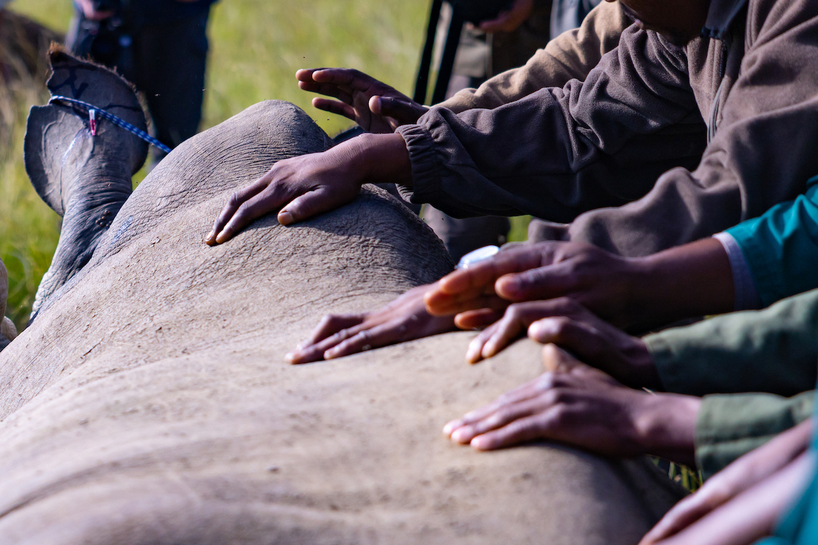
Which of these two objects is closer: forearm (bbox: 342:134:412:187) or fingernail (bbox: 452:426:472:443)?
fingernail (bbox: 452:426:472:443)

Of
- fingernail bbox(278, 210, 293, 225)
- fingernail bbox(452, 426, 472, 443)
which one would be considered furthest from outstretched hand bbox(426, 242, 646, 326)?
fingernail bbox(278, 210, 293, 225)

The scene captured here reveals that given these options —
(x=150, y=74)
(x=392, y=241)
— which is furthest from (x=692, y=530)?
(x=150, y=74)

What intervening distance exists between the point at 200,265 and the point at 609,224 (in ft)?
2.86

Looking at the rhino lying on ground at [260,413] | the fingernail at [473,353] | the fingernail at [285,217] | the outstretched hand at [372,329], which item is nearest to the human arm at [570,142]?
the rhino lying on ground at [260,413]

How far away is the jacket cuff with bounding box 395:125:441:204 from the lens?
183 cm

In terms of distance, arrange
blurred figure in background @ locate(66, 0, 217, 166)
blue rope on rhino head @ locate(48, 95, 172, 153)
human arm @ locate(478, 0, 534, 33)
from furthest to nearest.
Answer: blurred figure in background @ locate(66, 0, 217, 166), human arm @ locate(478, 0, 534, 33), blue rope on rhino head @ locate(48, 95, 172, 153)

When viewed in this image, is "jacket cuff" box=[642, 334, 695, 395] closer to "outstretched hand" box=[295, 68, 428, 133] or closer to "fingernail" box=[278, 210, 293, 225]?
"fingernail" box=[278, 210, 293, 225]

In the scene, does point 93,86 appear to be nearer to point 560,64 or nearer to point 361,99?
point 361,99

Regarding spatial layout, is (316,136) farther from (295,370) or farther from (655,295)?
(655,295)

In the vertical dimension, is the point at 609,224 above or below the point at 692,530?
above

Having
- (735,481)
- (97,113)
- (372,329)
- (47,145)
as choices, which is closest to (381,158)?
(372,329)

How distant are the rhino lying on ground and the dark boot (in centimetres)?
57

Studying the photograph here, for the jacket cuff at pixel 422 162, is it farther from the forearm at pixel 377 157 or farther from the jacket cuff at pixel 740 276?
the jacket cuff at pixel 740 276

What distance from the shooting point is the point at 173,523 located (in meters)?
0.87
